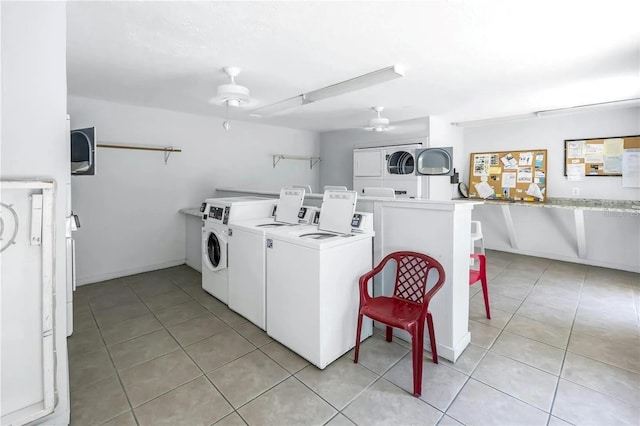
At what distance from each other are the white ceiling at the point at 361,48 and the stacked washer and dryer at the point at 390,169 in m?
1.25

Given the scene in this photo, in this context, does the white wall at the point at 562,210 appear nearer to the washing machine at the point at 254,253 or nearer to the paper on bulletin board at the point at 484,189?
the paper on bulletin board at the point at 484,189

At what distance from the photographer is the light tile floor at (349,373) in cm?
171

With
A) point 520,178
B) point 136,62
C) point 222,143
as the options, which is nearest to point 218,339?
point 136,62

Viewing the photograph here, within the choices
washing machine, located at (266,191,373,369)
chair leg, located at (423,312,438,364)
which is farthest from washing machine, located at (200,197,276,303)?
chair leg, located at (423,312,438,364)

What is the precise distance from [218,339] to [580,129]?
5.64 metres

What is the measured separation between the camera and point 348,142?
600 cm

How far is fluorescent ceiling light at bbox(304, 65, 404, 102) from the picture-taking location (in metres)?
2.69

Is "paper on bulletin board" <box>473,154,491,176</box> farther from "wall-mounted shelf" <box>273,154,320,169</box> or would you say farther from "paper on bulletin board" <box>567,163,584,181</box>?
"wall-mounted shelf" <box>273,154,320,169</box>

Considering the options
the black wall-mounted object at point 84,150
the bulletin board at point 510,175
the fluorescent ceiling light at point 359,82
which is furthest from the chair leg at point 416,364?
the bulletin board at point 510,175

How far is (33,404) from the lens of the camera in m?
1.46

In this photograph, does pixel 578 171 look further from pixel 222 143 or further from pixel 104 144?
pixel 104 144

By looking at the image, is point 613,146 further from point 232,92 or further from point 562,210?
point 232,92

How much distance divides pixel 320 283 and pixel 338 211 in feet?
2.46

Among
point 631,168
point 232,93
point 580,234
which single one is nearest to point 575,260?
point 580,234
